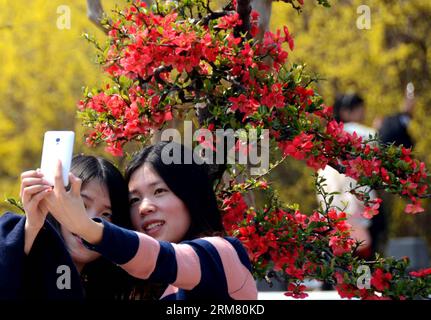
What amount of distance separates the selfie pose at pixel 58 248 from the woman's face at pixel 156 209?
1.8 inches

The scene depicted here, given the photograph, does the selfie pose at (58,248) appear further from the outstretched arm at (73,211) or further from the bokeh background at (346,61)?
the bokeh background at (346,61)

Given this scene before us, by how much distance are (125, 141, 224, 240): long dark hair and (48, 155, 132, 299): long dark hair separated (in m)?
0.09

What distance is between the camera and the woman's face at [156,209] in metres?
2.89

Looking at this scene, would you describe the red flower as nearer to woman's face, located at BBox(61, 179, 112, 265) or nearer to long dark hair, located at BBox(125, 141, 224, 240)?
long dark hair, located at BBox(125, 141, 224, 240)

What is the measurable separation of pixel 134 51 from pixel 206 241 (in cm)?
89

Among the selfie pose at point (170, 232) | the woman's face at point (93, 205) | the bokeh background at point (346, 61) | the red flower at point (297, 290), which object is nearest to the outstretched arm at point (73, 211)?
the selfie pose at point (170, 232)

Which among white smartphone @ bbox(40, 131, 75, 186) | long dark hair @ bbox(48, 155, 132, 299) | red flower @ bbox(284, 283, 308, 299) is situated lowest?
red flower @ bbox(284, 283, 308, 299)

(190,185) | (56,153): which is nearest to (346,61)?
(190,185)

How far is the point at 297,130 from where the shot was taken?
10.7 feet

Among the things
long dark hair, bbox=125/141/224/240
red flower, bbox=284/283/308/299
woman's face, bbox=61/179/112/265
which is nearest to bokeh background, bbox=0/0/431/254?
red flower, bbox=284/283/308/299

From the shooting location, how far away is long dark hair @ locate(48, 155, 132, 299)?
2.93 meters

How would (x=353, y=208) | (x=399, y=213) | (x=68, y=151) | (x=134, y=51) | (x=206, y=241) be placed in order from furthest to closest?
(x=399, y=213), (x=353, y=208), (x=134, y=51), (x=206, y=241), (x=68, y=151)

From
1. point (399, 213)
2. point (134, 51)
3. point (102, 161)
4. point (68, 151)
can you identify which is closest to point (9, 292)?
point (68, 151)

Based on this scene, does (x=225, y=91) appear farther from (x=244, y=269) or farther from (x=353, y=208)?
(x=353, y=208)
